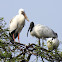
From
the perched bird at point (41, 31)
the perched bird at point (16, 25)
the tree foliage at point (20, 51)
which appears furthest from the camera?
the perched bird at point (16, 25)

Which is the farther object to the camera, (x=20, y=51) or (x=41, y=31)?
(x=41, y=31)

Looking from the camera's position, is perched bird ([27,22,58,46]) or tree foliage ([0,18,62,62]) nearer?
tree foliage ([0,18,62,62])

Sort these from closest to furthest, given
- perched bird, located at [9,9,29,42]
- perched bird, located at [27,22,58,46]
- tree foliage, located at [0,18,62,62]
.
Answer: tree foliage, located at [0,18,62,62]
perched bird, located at [27,22,58,46]
perched bird, located at [9,9,29,42]

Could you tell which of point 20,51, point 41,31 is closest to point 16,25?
point 41,31

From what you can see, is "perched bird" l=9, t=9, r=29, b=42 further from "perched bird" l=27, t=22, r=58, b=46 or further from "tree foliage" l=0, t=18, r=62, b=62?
"tree foliage" l=0, t=18, r=62, b=62

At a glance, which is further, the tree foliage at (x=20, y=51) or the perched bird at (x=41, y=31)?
the perched bird at (x=41, y=31)

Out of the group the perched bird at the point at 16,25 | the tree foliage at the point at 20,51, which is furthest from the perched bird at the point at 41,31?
the tree foliage at the point at 20,51

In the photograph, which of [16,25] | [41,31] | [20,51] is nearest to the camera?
[20,51]

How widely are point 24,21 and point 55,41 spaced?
1.83 metres

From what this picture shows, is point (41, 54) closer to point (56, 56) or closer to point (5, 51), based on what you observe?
point (56, 56)

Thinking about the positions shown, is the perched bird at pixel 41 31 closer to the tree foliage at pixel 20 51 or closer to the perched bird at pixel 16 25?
the perched bird at pixel 16 25

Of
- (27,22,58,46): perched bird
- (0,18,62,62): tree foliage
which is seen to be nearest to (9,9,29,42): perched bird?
(27,22,58,46): perched bird

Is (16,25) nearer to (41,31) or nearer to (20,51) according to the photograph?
(41,31)

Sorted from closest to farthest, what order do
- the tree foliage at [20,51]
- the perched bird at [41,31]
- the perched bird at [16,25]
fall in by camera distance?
1. the tree foliage at [20,51]
2. the perched bird at [41,31]
3. the perched bird at [16,25]
